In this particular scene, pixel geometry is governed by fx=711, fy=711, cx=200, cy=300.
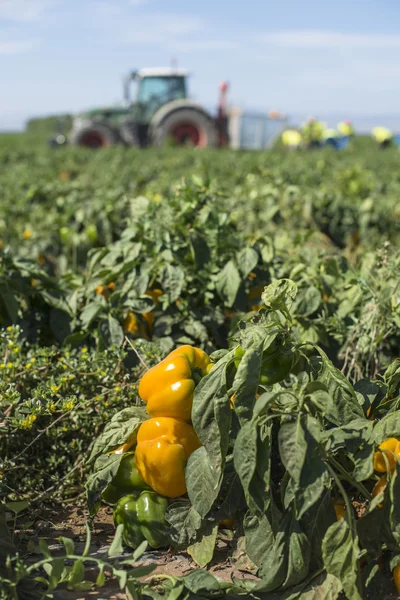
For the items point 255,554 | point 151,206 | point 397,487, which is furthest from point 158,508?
point 151,206

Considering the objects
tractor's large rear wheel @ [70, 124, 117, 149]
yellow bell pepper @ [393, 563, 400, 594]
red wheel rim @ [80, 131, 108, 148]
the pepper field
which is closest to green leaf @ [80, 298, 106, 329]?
the pepper field

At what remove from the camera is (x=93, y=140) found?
21.0 meters

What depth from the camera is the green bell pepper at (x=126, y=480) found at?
2.48 metres

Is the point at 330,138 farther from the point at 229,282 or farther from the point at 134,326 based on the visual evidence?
the point at 134,326

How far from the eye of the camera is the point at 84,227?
5.67 m

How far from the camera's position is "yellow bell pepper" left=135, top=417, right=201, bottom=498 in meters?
2.37

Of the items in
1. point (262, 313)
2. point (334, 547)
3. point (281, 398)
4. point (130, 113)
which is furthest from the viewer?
point (130, 113)

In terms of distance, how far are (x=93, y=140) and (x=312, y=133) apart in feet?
24.4

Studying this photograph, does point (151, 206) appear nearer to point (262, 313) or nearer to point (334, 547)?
point (262, 313)

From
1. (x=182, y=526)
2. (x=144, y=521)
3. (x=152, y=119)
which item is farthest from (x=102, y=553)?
(x=152, y=119)

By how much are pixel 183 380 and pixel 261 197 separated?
11.1 ft

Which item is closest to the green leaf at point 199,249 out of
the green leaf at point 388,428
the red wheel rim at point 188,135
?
the green leaf at point 388,428

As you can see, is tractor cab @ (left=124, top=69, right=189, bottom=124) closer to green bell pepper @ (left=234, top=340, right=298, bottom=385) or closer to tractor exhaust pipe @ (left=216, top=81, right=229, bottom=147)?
tractor exhaust pipe @ (left=216, top=81, right=229, bottom=147)

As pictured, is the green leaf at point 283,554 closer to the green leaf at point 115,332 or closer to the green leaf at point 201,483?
the green leaf at point 201,483
